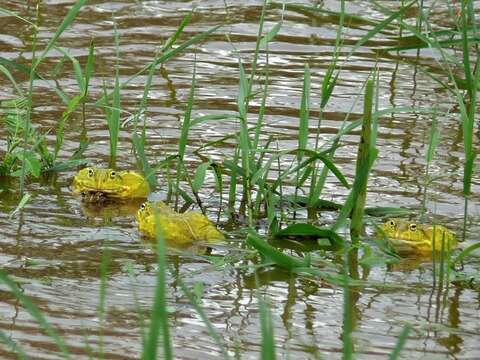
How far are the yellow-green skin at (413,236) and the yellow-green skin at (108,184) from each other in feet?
4.32

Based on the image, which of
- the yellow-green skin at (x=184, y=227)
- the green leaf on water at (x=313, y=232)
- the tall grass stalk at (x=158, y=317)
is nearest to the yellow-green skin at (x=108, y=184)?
the yellow-green skin at (x=184, y=227)

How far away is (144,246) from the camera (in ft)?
19.7

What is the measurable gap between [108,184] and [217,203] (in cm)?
55

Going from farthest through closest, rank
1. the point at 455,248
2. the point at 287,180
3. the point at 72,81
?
the point at 72,81, the point at 287,180, the point at 455,248

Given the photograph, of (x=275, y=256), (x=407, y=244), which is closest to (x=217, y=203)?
(x=407, y=244)

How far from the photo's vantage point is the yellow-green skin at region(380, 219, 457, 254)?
597 centimetres

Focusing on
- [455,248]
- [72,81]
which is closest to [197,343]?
[455,248]

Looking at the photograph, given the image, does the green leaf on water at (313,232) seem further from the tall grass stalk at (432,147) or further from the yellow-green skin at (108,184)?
the yellow-green skin at (108,184)

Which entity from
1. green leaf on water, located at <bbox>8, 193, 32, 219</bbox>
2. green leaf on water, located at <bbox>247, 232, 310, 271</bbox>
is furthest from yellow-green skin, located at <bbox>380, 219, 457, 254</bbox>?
green leaf on water, located at <bbox>8, 193, 32, 219</bbox>

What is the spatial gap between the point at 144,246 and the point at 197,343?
129 cm

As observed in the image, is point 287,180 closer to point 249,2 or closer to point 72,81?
point 72,81

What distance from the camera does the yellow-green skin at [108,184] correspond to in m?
6.63

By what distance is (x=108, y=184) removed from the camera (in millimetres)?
6652

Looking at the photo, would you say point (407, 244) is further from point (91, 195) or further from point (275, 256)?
point (91, 195)
